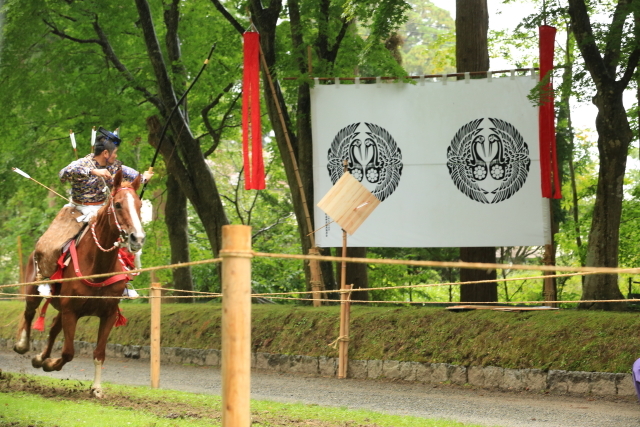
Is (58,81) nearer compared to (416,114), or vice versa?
(416,114)

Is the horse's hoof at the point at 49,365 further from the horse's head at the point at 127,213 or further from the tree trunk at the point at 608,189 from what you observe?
the tree trunk at the point at 608,189

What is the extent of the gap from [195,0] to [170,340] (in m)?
7.86

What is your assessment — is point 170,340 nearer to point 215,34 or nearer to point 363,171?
point 363,171

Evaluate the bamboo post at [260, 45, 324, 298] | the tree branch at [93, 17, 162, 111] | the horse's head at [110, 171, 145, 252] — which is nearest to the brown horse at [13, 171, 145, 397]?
the horse's head at [110, 171, 145, 252]

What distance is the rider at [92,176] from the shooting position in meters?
9.00

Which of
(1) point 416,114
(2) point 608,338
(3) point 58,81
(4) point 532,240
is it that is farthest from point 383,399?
(3) point 58,81

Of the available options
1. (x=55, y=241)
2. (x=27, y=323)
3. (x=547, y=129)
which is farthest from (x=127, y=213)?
(x=547, y=129)

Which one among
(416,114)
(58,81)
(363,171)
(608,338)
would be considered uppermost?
(58,81)

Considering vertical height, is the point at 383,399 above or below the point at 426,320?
below

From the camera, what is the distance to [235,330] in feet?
11.6

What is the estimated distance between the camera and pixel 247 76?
12.5 metres

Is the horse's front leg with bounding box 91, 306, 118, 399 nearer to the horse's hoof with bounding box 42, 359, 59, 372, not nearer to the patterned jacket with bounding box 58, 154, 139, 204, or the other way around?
the horse's hoof with bounding box 42, 359, 59, 372

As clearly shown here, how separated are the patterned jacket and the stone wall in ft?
14.8

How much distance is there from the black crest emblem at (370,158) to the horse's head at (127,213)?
5127 millimetres
